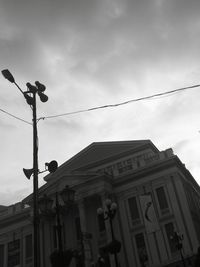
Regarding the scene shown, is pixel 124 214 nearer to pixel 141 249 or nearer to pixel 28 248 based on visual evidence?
pixel 141 249

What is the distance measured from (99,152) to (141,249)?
13296 mm

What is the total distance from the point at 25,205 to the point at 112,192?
1247cm

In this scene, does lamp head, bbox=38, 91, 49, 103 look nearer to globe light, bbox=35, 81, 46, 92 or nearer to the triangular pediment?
globe light, bbox=35, 81, 46, 92

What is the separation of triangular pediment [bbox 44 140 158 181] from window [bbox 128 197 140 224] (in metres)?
6.34

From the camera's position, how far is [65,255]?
31.8 ft

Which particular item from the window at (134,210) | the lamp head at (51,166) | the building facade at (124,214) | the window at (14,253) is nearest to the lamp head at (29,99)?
the lamp head at (51,166)

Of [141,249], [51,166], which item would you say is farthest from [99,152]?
[51,166]

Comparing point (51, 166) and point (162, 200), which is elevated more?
point (162, 200)

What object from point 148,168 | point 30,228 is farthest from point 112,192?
point 30,228

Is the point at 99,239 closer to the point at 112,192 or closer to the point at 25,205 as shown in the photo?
the point at 112,192

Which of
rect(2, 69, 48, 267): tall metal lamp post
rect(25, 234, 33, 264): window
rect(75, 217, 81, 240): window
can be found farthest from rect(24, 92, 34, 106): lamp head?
rect(25, 234, 33, 264): window

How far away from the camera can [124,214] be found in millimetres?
34000

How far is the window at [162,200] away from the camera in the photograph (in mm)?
32219

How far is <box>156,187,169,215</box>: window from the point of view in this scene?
32.2 metres
